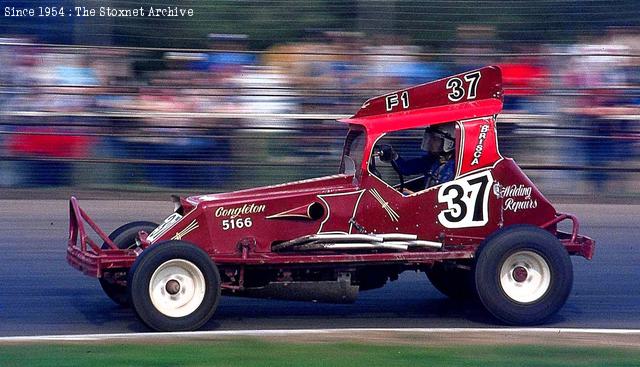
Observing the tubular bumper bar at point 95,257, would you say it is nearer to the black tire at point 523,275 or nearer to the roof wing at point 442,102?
the roof wing at point 442,102

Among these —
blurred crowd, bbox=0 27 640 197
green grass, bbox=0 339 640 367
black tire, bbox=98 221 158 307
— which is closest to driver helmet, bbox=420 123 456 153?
green grass, bbox=0 339 640 367

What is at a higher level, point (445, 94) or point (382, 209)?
point (445, 94)

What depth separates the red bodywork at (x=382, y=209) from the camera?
7582 millimetres

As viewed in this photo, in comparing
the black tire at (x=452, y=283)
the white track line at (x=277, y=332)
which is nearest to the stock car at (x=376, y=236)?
the white track line at (x=277, y=332)

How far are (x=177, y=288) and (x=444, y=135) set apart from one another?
2.24 meters

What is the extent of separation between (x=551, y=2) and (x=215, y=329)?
26.0ft

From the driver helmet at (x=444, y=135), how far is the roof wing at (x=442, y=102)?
0.41 feet

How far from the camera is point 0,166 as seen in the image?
14.0 m

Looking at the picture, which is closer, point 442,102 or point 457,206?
point 457,206

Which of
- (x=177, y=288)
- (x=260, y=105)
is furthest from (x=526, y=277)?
(x=260, y=105)

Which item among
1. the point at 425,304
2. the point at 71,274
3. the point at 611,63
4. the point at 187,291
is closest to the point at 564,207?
the point at 611,63

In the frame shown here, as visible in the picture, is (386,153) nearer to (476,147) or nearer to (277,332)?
(476,147)

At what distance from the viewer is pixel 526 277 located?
25.0 feet

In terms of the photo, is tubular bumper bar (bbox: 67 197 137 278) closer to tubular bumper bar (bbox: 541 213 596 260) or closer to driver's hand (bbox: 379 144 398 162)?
driver's hand (bbox: 379 144 398 162)
